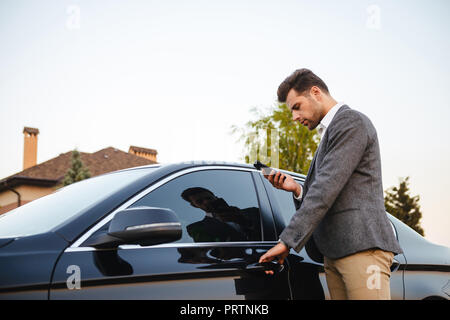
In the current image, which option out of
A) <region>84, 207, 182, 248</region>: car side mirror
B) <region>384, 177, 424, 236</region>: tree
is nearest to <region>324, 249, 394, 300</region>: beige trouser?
<region>84, 207, 182, 248</region>: car side mirror

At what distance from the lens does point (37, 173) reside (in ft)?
99.0

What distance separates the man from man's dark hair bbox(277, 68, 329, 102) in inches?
10.7

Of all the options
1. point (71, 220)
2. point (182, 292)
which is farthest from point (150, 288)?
point (71, 220)

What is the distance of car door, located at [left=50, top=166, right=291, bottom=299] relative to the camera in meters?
1.77

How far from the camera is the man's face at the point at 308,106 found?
236 centimetres

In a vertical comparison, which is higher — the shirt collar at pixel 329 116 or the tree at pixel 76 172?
the tree at pixel 76 172

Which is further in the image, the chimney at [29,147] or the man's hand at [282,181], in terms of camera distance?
the chimney at [29,147]

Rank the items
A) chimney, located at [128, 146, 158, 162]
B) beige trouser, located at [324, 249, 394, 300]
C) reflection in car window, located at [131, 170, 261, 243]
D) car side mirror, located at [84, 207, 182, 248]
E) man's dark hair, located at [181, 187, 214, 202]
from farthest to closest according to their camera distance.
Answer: chimney, located at [128, 146, 158, 162], man's dark hair, located at [181, 187, 214, 202], reflection in car window, located at [131, 170, 261, 243], beige trouser, located at [324, 249, 394, 300], car side mirror, located at [84, 207, 182, 248]

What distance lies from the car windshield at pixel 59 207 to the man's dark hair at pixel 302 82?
95 centimetres

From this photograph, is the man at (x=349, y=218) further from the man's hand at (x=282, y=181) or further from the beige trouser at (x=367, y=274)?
the man's hand at (x=282, y=181)

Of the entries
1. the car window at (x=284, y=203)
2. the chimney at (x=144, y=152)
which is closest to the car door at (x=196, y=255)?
the car window at (x=284, y=203)

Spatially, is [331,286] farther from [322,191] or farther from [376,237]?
[322,191]

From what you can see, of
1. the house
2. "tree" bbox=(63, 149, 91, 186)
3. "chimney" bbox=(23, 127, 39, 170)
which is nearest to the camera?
"tree" bbox=(63, 149, 91, 186)

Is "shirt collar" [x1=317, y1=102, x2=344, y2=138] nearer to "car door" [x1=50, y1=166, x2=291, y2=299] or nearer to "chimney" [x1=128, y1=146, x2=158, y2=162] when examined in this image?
"car door" [x1=50, y1=166, x2=291, y2=299]
